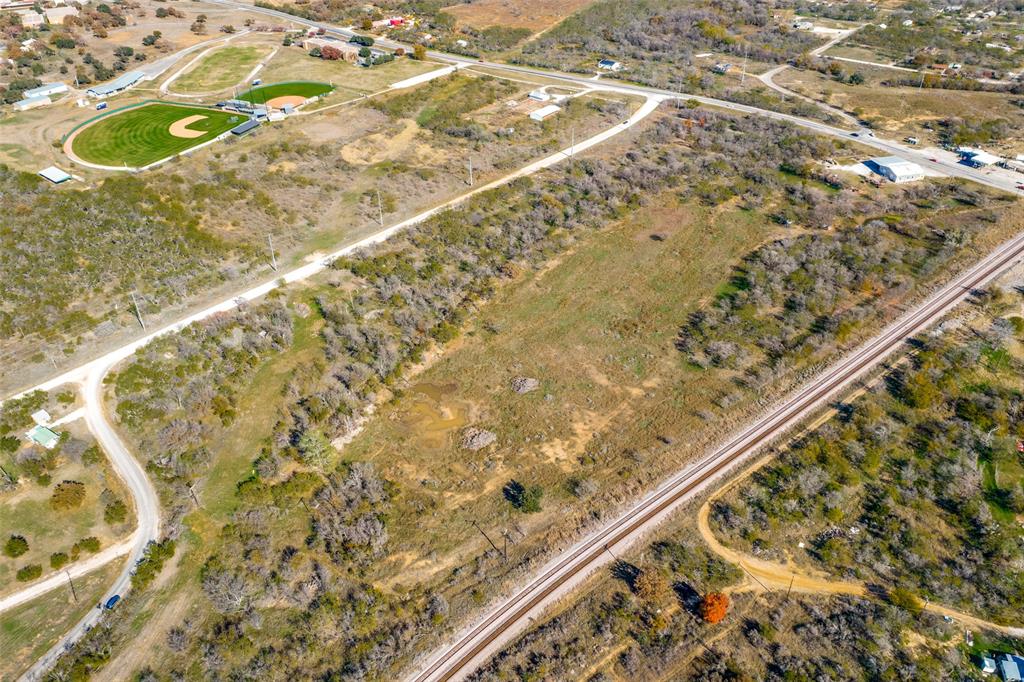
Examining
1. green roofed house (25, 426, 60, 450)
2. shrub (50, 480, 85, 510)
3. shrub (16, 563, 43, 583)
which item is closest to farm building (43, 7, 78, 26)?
green roofed house (25, 426, 60, 450)

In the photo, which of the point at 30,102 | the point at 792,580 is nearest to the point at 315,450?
the point at 792,580

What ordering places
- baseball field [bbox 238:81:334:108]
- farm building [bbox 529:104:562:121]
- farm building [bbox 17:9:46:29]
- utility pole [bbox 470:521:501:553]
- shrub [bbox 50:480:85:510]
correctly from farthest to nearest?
farm building [bbox 17:9:46:29], baseball field [bbox 238:81:334:108], farm building [bbox 529:104:562:121], shrub [bbox 50:480:85:510], utility pole [bbox 470:521:501:553]

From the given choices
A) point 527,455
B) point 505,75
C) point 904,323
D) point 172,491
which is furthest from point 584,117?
point 172,491

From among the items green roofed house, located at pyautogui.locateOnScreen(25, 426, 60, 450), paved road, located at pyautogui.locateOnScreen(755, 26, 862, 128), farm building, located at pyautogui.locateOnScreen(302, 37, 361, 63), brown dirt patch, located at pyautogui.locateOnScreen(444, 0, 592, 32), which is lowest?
green roofed house, located at pyautogui.locateOnScreen(25, 426, 60, 450)

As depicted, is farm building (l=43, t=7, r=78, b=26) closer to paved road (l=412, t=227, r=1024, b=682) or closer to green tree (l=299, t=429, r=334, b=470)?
green tree (l=299, t=429, r=334, b=470)

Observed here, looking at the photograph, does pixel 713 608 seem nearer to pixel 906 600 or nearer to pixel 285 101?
pixel 906 600
